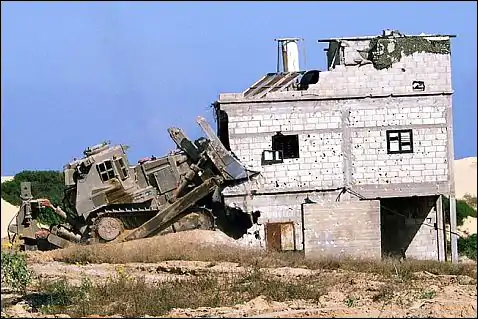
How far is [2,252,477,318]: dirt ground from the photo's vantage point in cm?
1716

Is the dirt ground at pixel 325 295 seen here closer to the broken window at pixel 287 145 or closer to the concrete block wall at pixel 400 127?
the broken window at pixel 287 145

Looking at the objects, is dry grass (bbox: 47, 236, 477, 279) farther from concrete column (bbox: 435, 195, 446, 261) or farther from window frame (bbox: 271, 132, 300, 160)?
concrete column (bbox: 435, 195, 446, 261)

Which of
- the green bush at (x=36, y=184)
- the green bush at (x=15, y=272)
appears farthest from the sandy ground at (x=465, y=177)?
the green bush at (x=15, y=272)

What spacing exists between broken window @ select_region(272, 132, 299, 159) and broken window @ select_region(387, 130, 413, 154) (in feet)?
10.1

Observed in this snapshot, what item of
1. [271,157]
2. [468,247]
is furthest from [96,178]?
[468,247]

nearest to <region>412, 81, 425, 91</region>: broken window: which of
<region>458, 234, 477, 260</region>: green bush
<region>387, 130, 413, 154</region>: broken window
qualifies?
<region>387, 130, 413, 154</region>: broken window

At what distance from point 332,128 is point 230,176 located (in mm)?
3679

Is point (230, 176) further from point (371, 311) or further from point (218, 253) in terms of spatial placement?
point (371, 311)

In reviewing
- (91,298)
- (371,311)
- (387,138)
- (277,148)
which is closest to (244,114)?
(277,148)

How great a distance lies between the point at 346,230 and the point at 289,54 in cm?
843

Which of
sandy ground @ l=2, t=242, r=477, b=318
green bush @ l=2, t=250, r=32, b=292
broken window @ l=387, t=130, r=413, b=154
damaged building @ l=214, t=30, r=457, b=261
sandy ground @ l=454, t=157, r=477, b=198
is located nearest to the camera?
sandy ground @ l=2, t=242, r=477, b=318

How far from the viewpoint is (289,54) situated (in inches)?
1414

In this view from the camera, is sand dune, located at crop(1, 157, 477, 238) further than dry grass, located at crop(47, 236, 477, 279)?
Yes

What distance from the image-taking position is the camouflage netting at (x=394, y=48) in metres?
31.5
